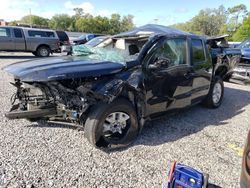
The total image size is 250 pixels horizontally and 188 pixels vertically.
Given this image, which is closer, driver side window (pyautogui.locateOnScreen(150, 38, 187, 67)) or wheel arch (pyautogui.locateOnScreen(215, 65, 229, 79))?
driver side window (pyautogui.locateOnScreen(150, 38, 187, 67))

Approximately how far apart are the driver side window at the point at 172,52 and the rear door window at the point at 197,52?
333 millimetres

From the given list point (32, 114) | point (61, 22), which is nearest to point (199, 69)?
point (32, 114)

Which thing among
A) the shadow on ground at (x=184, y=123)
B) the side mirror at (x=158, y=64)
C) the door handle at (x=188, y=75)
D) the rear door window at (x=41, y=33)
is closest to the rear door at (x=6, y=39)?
the rear door window at (x=41, y=33)

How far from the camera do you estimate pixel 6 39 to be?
14.3 m

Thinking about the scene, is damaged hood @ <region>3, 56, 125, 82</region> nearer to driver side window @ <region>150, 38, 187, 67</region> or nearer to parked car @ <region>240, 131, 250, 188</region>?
driver side window @ <region>150, 38, 187, 67</region>

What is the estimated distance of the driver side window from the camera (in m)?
4.02

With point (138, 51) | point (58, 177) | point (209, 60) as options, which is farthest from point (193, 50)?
point (58, 177)

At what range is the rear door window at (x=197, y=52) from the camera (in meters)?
4.92

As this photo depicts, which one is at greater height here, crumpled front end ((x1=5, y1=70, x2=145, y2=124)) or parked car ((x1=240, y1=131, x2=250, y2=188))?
crumpled front end ((x1=5, y1=70, x2=145, y2=124))

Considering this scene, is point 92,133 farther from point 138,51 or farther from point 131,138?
point 138,51

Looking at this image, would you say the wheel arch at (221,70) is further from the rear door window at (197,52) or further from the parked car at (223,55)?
the rear door window at (197,52)

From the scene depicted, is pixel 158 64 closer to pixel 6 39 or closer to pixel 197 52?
pixel 197 52

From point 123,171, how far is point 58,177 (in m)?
0.80

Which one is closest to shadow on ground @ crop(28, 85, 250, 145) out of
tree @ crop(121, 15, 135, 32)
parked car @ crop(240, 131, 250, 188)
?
parked car @ crop(240, 131, 250, 188)
